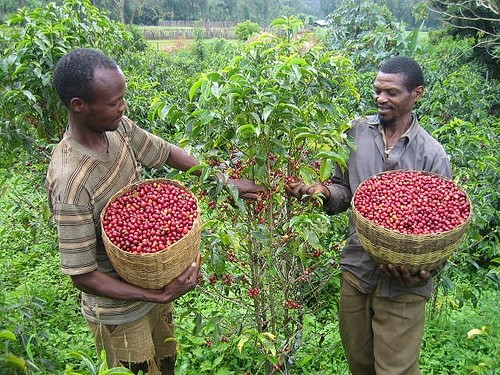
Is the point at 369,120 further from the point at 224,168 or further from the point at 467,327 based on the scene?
the point at 467,327

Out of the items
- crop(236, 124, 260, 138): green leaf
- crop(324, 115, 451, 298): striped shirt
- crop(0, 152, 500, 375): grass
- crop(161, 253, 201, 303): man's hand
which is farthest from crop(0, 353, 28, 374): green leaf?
crop(324, 115, 451, 298): striped shirt

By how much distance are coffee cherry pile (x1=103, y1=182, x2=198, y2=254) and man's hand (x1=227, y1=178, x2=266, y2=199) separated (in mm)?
265

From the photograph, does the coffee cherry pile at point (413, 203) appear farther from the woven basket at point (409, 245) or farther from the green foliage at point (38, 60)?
the green foliage at point (38, 60)

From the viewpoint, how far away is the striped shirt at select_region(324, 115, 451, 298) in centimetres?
241

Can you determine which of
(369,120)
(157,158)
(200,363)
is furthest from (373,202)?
(200,363)

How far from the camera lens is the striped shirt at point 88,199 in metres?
1.93

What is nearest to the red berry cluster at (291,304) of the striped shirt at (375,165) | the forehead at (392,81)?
the striped shirt at (375,165)

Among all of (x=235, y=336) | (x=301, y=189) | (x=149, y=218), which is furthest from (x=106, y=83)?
(x=235, y=336)

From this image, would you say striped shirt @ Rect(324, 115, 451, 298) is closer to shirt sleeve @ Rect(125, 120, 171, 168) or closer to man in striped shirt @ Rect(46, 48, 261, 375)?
man in striped shirt @ Rect(46, 48, 261, 375)

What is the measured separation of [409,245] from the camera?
78.7 inches

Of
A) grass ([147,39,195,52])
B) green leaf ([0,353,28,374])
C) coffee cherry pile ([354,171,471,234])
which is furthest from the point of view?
grass ([147,39,195,52])

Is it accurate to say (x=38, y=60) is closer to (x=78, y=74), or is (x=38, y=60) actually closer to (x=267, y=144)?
(x=78, y=74)

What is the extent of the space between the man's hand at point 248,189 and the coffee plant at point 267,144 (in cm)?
3

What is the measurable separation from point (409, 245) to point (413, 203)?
0.23m
